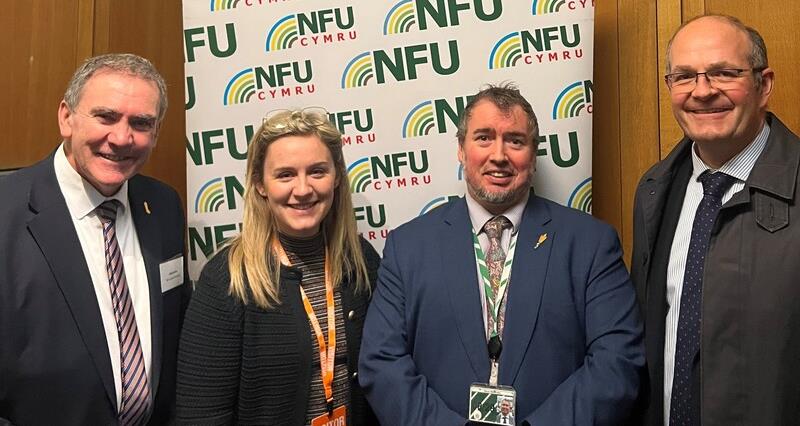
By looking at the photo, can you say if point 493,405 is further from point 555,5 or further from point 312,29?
point 312,29

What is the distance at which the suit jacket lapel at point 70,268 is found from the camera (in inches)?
67.6

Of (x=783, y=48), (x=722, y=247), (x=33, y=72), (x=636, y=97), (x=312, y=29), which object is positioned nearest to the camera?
(x=722, y=247)

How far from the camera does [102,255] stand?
185cm

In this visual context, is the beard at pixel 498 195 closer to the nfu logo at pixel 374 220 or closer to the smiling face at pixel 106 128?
the nfu logo at pixel 374 220

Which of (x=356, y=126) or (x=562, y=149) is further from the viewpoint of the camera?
(x=356, y=126)

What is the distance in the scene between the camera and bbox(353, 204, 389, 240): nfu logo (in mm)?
2518

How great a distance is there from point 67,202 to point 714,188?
188cm

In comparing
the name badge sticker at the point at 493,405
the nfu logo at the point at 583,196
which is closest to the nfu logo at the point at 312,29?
the nfu logo at the point at 583,196

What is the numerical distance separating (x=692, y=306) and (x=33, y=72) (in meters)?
2.79

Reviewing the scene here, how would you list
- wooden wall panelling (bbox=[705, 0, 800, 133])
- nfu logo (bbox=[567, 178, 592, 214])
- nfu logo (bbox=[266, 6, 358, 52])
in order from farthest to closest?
nfu logo (bbox=[266, 6, 358, 52]), nfu logo (bbox=[567, 178, 592, 214]), wooden wall panelling (bbox=[705, 0, 800, 133])

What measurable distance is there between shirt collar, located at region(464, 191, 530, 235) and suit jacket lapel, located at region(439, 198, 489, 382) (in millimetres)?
26

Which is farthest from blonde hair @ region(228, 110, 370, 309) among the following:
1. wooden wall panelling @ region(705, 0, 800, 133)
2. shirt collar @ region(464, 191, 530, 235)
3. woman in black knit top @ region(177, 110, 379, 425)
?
wooden wall panelling @ region(705, 0, 800, 133)

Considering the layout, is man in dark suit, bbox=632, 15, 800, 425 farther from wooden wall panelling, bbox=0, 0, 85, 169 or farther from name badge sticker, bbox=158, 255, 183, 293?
wooden wall panelling, bbox=0, 0, 85, 169

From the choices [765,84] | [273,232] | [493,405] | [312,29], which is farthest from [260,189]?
[765,84]
